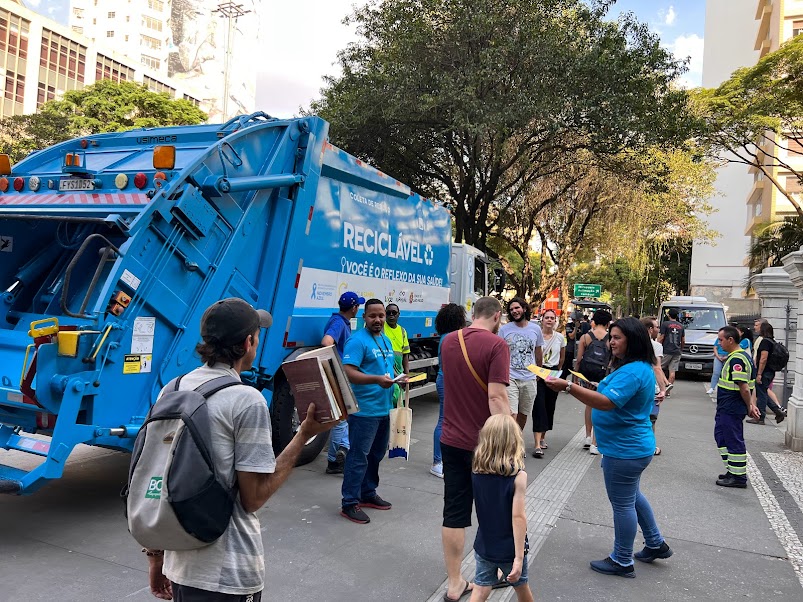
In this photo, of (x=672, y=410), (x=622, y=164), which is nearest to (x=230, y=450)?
(x=672, y=410)

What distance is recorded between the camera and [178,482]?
1.79m

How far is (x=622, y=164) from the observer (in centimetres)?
1942

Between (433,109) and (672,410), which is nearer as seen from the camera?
(672,410)

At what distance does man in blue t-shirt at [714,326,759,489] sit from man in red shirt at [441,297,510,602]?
365cm

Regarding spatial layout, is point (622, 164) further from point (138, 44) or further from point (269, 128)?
point (138, 44)

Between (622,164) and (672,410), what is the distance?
32.2 feet

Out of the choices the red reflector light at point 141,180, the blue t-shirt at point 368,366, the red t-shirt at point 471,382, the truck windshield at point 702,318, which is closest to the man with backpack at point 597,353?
the blue t-shirt at point 368,366

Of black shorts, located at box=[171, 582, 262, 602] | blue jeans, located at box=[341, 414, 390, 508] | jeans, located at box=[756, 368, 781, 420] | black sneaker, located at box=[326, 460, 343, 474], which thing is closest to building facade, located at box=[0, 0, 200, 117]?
jeans, located at box=[756, 368, 781, 420]

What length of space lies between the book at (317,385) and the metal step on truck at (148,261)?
2692 mm

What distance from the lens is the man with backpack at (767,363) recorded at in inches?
405

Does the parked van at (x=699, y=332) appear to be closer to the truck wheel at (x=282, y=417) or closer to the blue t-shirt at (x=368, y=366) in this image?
the truck wheel at (x=282, y=417)

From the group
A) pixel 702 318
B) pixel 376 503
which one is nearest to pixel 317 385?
pixel 376 503

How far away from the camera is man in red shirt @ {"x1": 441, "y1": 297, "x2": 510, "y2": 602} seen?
12.0 feet

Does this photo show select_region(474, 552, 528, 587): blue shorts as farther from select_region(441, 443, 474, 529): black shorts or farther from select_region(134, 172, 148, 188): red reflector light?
select_region(134, 172, 148, 188): red reflector light
